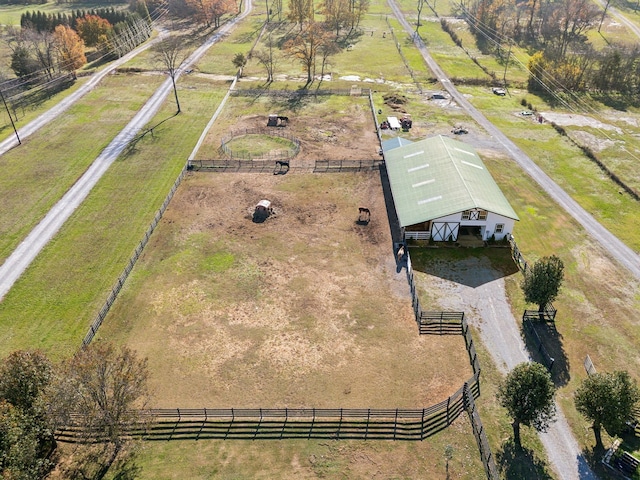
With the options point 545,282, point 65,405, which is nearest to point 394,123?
point 545,282

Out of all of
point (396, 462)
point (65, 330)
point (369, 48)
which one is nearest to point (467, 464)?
point (396, 462)

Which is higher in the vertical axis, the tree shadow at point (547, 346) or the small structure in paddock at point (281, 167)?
the small structure in paddock at point (281, 167)

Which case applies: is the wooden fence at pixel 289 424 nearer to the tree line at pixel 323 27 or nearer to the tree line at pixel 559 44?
the tree line at pixel 559 44

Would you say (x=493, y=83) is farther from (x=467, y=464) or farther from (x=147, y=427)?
(x=147, y=427)

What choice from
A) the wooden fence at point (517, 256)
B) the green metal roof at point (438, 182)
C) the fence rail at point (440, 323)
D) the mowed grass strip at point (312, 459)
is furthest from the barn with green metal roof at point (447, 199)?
the mowed grass strip at point (312, 459)

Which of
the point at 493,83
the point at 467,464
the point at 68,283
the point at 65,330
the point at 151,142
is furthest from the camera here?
the point at 493,83

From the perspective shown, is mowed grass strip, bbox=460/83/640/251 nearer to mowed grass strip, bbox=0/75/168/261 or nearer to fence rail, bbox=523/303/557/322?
fence rail, bbox=523/303/557/322

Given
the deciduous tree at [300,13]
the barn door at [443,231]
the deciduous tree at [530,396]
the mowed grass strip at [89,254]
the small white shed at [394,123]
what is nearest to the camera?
the deciduous tree at [530,396]
